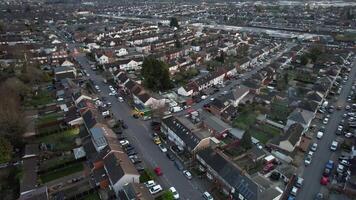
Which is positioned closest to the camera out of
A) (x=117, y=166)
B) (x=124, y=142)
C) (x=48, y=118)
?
(x=117, y=166)

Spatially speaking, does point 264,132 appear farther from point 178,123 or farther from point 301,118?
point 178,123

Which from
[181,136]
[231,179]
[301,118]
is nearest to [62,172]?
[181,136]

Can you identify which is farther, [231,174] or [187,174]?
[187,174]

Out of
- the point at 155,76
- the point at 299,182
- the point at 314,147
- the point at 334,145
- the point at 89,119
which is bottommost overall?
the point at 299,182

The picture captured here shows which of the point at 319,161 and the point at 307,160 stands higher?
the point at 307,160

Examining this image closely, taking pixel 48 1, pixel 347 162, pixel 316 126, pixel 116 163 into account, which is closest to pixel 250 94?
pixel 316 126

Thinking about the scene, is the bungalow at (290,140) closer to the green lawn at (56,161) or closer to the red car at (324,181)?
the red car at (324,181)

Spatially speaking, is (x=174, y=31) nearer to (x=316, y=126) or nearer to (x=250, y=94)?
(x=250, y=94)
